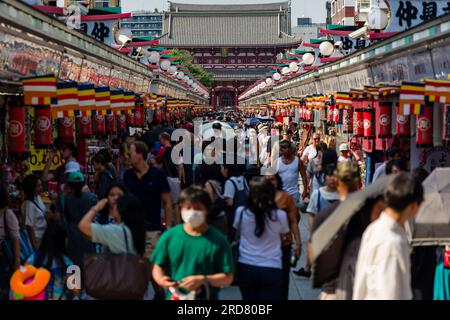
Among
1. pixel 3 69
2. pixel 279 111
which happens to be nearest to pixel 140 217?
pixel 3 69

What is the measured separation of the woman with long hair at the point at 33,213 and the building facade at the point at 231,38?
94.8 m

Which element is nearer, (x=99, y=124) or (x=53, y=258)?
(x=53, y=258)

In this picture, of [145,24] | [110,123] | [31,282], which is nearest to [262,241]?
[31,282]

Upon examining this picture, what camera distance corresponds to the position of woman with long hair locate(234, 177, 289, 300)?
6559mm

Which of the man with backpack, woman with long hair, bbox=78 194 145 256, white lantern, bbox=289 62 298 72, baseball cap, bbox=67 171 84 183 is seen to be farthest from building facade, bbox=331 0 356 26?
woman with long hair, bbox=78 194 145 256

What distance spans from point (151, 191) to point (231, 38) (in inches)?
3973

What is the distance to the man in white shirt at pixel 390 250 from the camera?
5.00m

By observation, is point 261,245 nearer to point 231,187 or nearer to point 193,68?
point 231,187

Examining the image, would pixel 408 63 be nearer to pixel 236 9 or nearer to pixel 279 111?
pixel 279 111

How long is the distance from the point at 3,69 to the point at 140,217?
5.80m

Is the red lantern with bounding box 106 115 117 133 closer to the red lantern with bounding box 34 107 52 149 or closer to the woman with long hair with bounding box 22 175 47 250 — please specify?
the red lantern with bounding box 34 107 52 149

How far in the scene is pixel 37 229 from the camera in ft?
28.4

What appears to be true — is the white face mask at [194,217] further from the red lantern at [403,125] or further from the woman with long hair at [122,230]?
the red lantern at [403,125]

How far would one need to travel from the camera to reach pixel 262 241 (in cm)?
662
